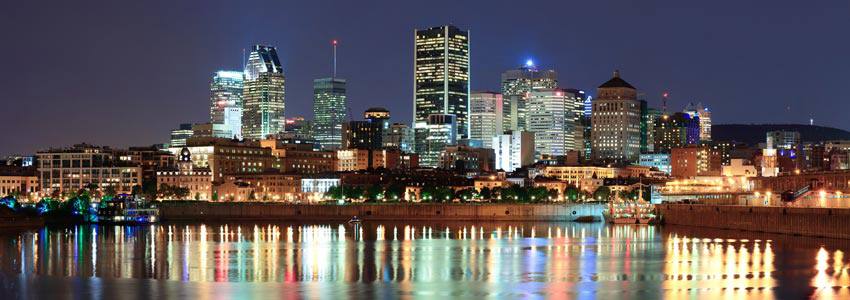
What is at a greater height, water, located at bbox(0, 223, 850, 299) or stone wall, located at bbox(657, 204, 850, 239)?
stone wall, located at bbox(657, 204, 850, 239)

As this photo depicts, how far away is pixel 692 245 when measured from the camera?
4203 inches

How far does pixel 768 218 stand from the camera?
13088 cm

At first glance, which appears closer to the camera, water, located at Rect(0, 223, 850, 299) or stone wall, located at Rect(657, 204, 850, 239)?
water, located at Rect(0, 223, 850, 299)

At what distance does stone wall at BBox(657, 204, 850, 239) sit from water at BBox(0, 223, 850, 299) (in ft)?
10.5

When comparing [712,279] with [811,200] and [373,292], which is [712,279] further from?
[811,200]

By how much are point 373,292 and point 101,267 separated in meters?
25.3

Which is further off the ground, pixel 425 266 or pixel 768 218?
pixel 768 218

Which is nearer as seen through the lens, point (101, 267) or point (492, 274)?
point (492, 274)

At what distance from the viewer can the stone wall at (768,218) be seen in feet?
371

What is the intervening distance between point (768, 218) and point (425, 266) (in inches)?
2344

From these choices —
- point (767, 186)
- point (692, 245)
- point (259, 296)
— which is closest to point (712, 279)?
point (259, 296)

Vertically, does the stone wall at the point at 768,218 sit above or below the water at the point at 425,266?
above

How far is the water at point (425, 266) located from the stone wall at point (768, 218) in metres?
3.19

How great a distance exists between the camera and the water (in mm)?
66312
